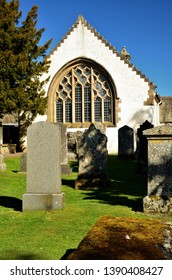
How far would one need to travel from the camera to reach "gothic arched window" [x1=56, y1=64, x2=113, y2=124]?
28859 millimetres

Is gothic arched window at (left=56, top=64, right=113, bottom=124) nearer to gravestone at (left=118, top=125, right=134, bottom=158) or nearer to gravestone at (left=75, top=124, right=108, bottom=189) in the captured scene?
gravestone at (left=118, top=125, right=134, bottom=158)


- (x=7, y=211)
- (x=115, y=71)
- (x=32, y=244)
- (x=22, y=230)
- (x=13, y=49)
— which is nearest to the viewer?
(x=32, y=244)

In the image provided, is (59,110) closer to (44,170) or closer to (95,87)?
(95,87)

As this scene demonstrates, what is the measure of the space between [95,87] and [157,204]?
22.4 metres

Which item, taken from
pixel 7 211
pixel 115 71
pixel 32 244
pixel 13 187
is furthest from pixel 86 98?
pixel 32 244

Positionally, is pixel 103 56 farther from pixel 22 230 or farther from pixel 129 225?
pixel 129 225

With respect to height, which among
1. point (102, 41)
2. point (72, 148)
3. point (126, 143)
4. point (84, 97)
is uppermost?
point (102, 41)

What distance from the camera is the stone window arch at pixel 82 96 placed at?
94.5ft

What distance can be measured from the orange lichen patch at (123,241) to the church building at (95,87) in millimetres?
24515

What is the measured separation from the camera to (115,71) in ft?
93.1

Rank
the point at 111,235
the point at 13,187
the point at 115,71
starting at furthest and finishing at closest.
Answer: the point at 115,71 → the point at 13,187 → the point at 111,235

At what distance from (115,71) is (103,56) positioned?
1.75m

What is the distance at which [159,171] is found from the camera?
7.84m

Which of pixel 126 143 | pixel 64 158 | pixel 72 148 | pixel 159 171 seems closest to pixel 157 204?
pixel 159 171
